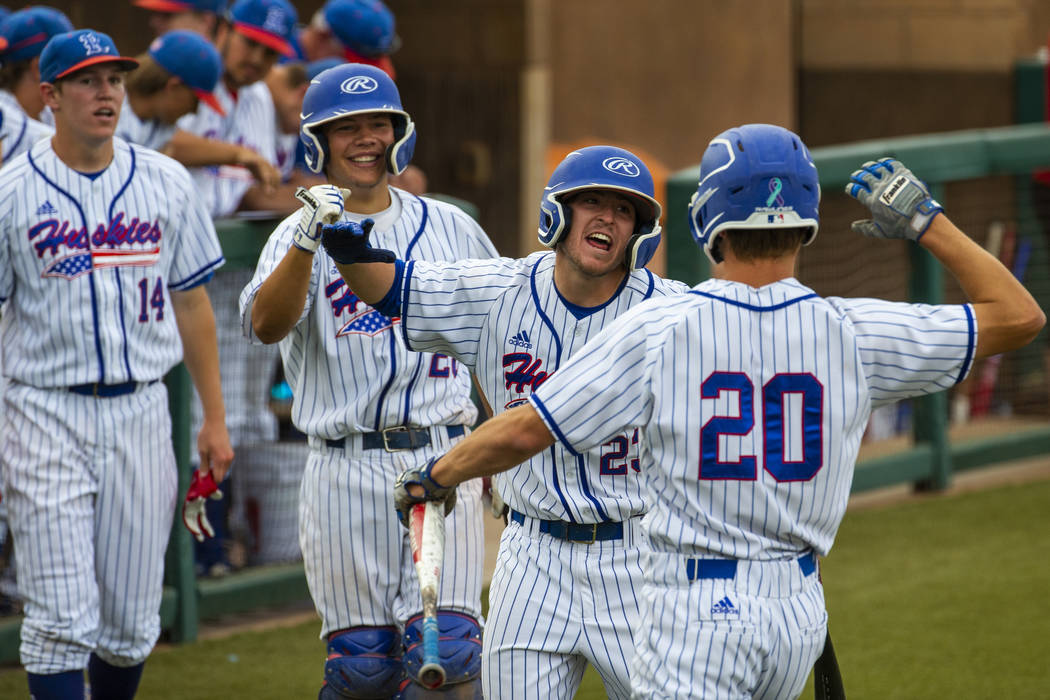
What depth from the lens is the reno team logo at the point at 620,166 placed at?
10.9 feet

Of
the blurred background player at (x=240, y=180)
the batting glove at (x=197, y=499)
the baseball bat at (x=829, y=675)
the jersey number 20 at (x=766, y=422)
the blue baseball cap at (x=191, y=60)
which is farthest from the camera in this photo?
the blurred background player at (x=240, y=180)

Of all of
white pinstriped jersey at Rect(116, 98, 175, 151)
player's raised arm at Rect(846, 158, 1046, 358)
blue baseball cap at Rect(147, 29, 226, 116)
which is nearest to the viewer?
player's raised arm at Rect(846, 158, 1046, 358)

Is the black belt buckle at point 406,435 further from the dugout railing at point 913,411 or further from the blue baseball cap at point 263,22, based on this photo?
the blue baseball cap at point 263,22

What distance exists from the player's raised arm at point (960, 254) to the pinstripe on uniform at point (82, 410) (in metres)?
2.25

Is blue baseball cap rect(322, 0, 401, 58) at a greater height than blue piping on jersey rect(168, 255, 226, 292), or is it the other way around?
blue baseball cap rect(322, 0, 401, 58)

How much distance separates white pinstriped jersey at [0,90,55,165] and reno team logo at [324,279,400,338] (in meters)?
1.64

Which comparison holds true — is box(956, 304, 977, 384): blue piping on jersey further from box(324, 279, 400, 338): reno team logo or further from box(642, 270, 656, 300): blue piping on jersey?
box(324, 279, 400, 338): reno team logo

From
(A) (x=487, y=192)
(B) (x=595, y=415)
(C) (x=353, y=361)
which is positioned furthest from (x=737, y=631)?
(A) (x=487, y=192)

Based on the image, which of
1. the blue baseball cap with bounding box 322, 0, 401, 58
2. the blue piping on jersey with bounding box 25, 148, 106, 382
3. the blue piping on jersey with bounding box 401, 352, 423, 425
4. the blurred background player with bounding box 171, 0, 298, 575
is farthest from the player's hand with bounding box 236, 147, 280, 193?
the blue piping on jersey with bounding box 401, 352, 423, 425

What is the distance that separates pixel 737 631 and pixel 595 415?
46cm

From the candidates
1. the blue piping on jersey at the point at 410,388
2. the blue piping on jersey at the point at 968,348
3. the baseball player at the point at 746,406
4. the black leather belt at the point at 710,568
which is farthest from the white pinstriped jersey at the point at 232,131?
the blue piping on jersey at the point at 968,348

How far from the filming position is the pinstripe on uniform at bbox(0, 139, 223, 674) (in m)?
4.21

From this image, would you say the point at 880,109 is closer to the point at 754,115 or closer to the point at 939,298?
the point at 754,115

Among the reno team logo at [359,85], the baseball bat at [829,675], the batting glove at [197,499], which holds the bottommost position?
the baseball bat at [829,675]
